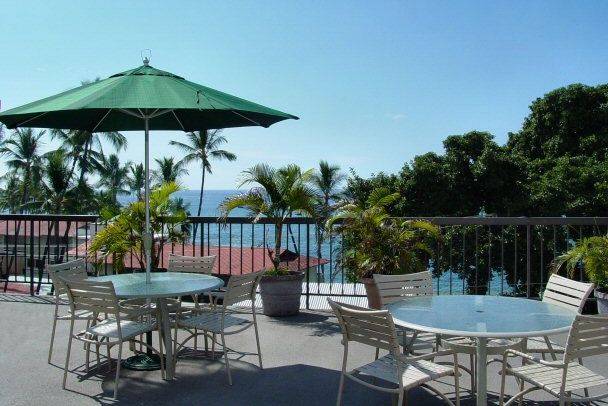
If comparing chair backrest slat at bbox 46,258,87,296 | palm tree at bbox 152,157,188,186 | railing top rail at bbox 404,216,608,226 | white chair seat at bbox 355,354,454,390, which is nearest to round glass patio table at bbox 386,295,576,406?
white chair seat at bbox 355,354,454,390

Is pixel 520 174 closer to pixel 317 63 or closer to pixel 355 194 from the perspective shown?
pixel 355 194

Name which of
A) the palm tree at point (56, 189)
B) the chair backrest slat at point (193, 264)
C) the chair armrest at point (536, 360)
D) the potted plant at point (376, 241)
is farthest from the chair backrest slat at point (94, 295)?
the palm tree at point (56, 189)

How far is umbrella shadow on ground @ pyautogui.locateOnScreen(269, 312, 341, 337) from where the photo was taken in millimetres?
6023

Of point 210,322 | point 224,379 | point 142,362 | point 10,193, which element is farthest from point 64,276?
point 10,193

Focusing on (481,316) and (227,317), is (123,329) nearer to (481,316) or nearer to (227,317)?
(227,317)

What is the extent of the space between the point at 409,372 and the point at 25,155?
2105 inches

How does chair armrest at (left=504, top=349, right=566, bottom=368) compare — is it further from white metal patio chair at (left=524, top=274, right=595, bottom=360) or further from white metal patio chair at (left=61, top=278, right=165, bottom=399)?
white metal patio chair at (left=61, top=278, right=165, bottom=399)

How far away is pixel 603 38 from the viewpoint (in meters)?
15.1

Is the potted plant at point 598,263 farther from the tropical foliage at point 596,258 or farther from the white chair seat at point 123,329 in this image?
the white chair seat at point 123,329

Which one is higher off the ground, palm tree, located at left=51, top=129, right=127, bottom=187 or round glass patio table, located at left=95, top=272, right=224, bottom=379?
palm tree, located at left=51, top=129, right=127, bottom=187

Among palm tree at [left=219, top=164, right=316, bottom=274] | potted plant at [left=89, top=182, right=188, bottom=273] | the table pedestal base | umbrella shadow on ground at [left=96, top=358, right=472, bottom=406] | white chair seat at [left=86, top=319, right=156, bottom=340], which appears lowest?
umbrella shadow on ground at [left=96, top=358, right=472, bottom=406]

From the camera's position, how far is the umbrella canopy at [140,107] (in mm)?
4137

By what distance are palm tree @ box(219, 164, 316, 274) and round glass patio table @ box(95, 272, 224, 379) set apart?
176 cm

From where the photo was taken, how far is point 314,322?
6426 mm
